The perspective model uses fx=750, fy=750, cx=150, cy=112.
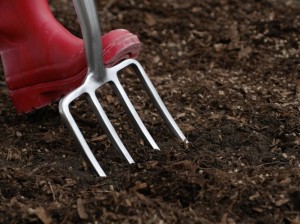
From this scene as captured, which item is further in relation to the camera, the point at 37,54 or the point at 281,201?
the point at 37,54

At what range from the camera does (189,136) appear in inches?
90.9

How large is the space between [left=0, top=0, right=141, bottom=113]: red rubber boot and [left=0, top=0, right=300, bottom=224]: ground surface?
126 mm

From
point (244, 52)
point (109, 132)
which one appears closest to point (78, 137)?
point (109, 132)

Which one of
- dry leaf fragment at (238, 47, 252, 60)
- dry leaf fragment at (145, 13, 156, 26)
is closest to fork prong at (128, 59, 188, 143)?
dry leaf fragment at (238, 47, 252, 60)

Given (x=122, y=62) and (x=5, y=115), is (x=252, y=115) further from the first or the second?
(x=5, y=115)

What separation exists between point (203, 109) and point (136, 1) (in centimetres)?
106

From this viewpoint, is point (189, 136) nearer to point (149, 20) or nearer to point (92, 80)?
point (92, 80)

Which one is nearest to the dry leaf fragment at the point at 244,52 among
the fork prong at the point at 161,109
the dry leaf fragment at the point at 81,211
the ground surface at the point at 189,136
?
the ground surface at the point at 189,136

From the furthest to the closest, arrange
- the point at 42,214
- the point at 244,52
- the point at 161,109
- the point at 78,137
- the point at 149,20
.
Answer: the point at 149,20 < the point at 244,52 < the point at 161,109 < the point at 78,137 < the point at 42,214

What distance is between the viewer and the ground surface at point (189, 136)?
1.89 metres

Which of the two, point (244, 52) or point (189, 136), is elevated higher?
point (189, 136)

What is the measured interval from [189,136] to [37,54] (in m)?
0.53

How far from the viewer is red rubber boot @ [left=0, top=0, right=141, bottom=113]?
7.38ft

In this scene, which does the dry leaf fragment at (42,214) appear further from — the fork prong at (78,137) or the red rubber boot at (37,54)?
the red rubber boot at (37,54)
